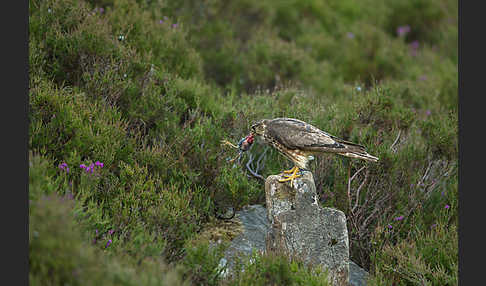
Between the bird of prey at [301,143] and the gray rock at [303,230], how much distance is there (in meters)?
0.15

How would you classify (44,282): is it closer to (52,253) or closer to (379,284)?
(52,253)

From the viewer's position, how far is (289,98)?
7.54 meters

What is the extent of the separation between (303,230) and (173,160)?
6.06ft

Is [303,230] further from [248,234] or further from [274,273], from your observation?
[248,234]

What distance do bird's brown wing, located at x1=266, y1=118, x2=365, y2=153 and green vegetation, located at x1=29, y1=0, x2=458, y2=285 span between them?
3.51ft

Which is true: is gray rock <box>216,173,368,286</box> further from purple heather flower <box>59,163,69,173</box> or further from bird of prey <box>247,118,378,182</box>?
purple heather flower <box>59,163,69,173</box>

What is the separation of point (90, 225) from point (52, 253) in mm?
784

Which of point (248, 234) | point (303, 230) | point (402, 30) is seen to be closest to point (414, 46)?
point (402, 30)

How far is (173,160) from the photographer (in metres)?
5.46

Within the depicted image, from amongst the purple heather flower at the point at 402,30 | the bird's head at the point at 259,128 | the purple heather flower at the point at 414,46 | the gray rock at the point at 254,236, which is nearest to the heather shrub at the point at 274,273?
the gray rock at the point at 254,236

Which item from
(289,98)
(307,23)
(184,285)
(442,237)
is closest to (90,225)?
(184,285)

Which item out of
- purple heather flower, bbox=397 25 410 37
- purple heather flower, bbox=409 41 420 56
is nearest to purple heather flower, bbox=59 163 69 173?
purple heather flower, bbox=409 41 420 56

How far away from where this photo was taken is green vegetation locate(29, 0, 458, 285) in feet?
12.7

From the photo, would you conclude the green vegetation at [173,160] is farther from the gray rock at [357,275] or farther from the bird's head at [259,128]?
the bird's head at [259,128]
